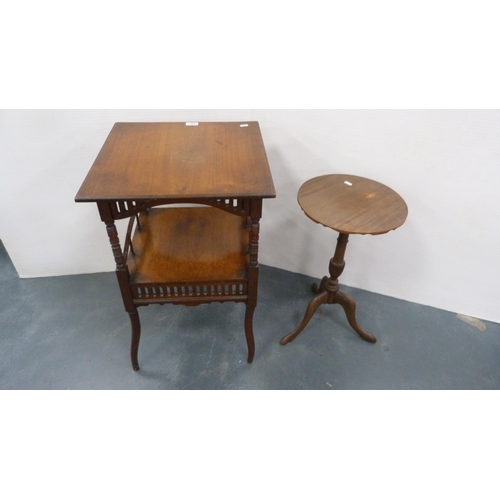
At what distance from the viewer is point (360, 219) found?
1369 millimetres

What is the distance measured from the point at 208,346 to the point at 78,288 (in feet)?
3.14

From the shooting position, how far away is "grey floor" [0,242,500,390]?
1658 mm

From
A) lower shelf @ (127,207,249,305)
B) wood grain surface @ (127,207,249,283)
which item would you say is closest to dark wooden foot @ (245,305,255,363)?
lower shelf @ (127,207,249,305)

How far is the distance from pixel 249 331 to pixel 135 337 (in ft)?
1.72

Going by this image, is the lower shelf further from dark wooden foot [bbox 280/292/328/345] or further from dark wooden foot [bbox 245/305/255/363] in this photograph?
dark wooden foot [bbox 280/292/328/345]

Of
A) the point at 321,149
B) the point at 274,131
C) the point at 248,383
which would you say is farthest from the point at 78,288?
the point at 321,149

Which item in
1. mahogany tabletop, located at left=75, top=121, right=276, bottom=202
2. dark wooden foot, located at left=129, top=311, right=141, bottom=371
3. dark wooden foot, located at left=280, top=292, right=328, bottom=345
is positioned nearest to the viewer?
mahogany tabletop, located at left=75, top=121, right=276, bottom=202

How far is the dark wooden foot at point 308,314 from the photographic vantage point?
1756mm

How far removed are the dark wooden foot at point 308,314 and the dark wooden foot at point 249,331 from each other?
0.21 metres

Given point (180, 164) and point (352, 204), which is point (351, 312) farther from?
point (180, 164)

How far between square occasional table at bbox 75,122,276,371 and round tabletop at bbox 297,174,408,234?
1.03 feet

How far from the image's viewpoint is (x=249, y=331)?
5.21 ft

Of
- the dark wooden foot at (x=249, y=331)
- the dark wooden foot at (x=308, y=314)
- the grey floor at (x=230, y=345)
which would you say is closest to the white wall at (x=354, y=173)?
the grey floor at (x=230, y=345)

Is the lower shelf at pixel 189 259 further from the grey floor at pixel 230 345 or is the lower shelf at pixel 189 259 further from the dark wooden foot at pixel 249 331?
the grey floor at pixel 230 345
